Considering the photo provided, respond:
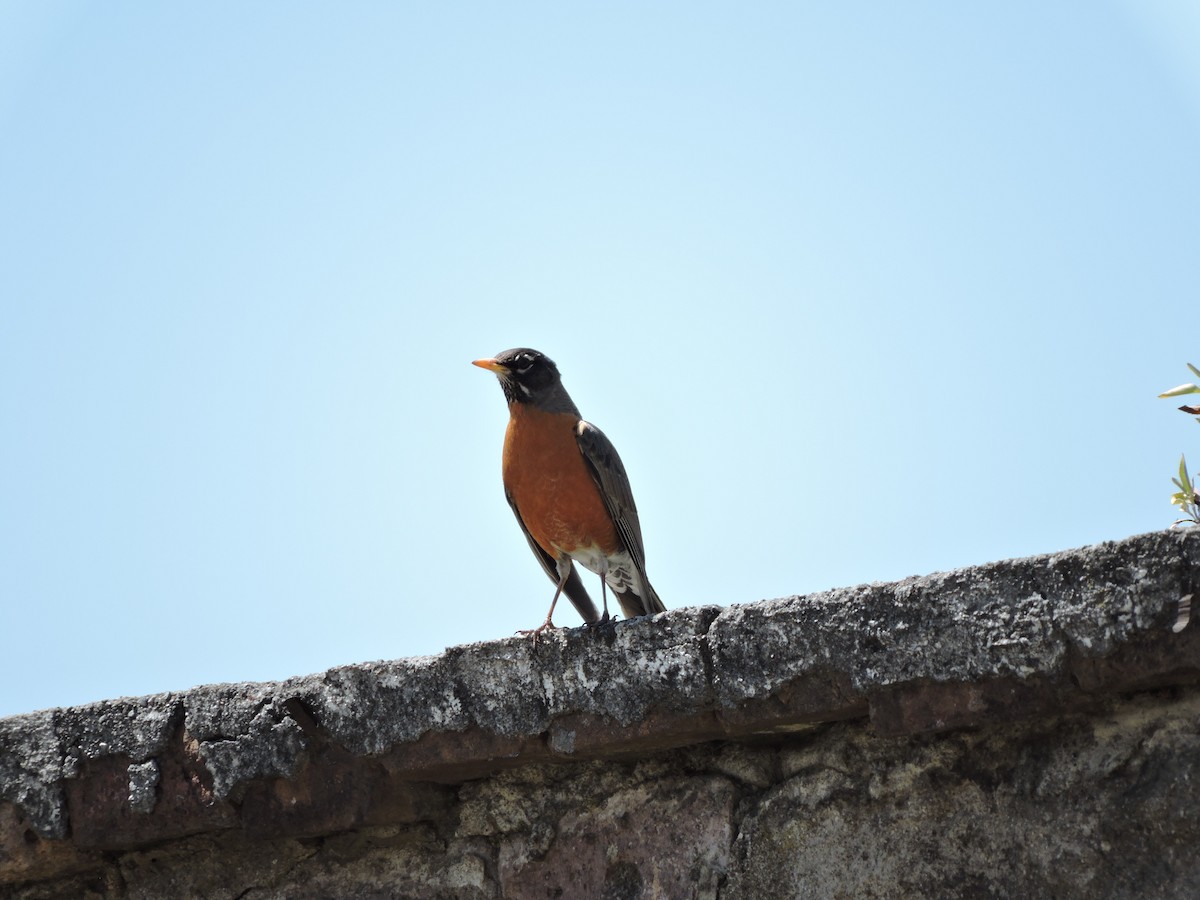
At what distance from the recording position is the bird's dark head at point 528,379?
5.53 m

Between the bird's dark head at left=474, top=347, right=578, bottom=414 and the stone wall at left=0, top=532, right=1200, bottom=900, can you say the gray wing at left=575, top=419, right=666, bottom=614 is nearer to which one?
the bird's dark head at left=474, top=347, right=578, bottom=414

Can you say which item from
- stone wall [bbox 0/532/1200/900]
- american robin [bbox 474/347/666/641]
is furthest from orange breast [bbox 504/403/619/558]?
stone wall [bbox 0/532/1200/900]

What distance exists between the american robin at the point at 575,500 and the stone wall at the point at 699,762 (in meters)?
1.88

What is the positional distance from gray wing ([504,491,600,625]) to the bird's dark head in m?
0.42

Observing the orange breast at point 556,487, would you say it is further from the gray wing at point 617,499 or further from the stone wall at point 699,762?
the stone wall at point 699,762

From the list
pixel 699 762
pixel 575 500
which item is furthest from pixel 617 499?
pixel 699 762

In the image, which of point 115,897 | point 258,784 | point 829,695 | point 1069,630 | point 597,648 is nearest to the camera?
point 1069,630

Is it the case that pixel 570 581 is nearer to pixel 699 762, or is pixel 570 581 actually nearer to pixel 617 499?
pixel 617 499

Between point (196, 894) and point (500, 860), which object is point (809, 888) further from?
point (196, 894)

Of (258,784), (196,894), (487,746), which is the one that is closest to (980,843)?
→ (487,746)

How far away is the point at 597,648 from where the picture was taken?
3.18m

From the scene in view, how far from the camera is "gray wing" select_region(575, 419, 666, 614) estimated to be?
5262 millimetres

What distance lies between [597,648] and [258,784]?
100 centimetres

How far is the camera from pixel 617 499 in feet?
17.4
